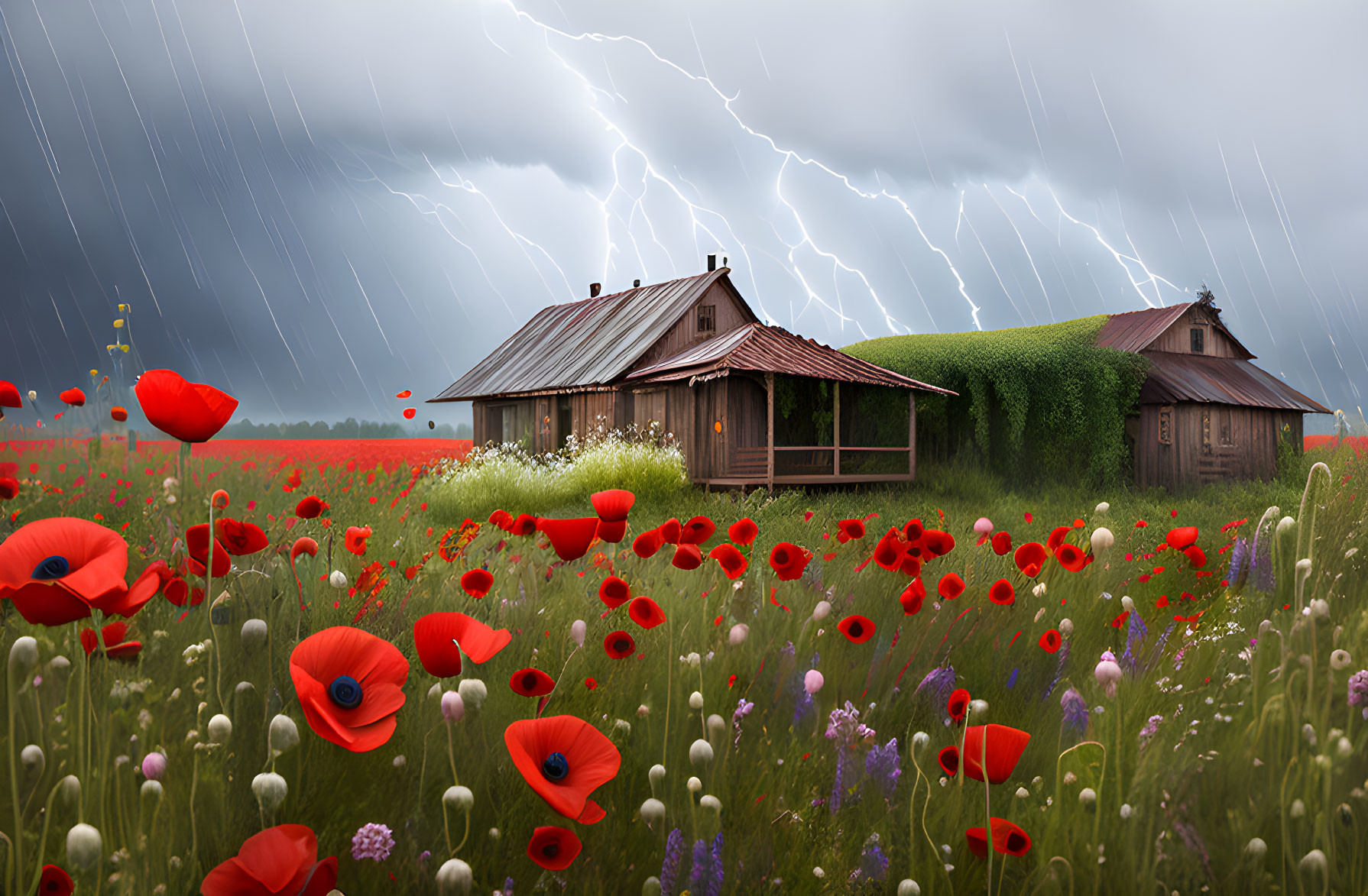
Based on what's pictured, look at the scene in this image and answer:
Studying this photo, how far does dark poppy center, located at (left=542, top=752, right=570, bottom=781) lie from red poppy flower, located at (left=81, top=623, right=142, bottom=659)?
91 cm

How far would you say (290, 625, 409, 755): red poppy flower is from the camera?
1087mm

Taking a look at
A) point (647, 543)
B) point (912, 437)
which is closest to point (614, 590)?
point (647, 543)

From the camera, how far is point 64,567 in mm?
1197

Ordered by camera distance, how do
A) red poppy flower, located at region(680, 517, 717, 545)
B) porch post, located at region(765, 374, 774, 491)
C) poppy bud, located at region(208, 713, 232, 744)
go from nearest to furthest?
1. poppy bud, located at region(208, 713, 232, 744)
2. red poppy flower, located at region(680, 517, 717, 545)
3. porch post, located at region(765, 374, 774, 491)

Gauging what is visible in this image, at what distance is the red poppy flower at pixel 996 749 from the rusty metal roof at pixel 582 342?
15708mm

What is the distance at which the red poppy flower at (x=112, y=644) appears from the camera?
4.92ft

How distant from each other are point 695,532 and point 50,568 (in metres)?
1.62

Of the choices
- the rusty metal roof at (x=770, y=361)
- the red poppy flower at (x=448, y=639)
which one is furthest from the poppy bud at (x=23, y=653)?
the rusty metal roof at (x=770, y=361)

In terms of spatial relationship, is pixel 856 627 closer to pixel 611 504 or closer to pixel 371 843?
pixel 611 504

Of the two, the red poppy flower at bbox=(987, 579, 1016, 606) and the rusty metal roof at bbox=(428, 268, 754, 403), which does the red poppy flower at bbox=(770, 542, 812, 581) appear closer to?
the red poppy flower at bbox=(987, 579, 1016, 606)

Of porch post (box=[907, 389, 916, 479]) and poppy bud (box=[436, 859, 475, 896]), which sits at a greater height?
porch post (box=[907, 389, 916, 479])

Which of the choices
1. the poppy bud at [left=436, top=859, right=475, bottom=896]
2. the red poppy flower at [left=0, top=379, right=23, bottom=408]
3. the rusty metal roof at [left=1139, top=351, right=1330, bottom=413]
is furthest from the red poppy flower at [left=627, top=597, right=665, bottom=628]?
the rusty metal roof at [left=1139, top=351, right=1330, bottom=413]

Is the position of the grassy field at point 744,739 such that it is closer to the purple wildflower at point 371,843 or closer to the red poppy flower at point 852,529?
the purple wildflower at point 371,843

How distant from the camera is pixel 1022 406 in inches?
712
